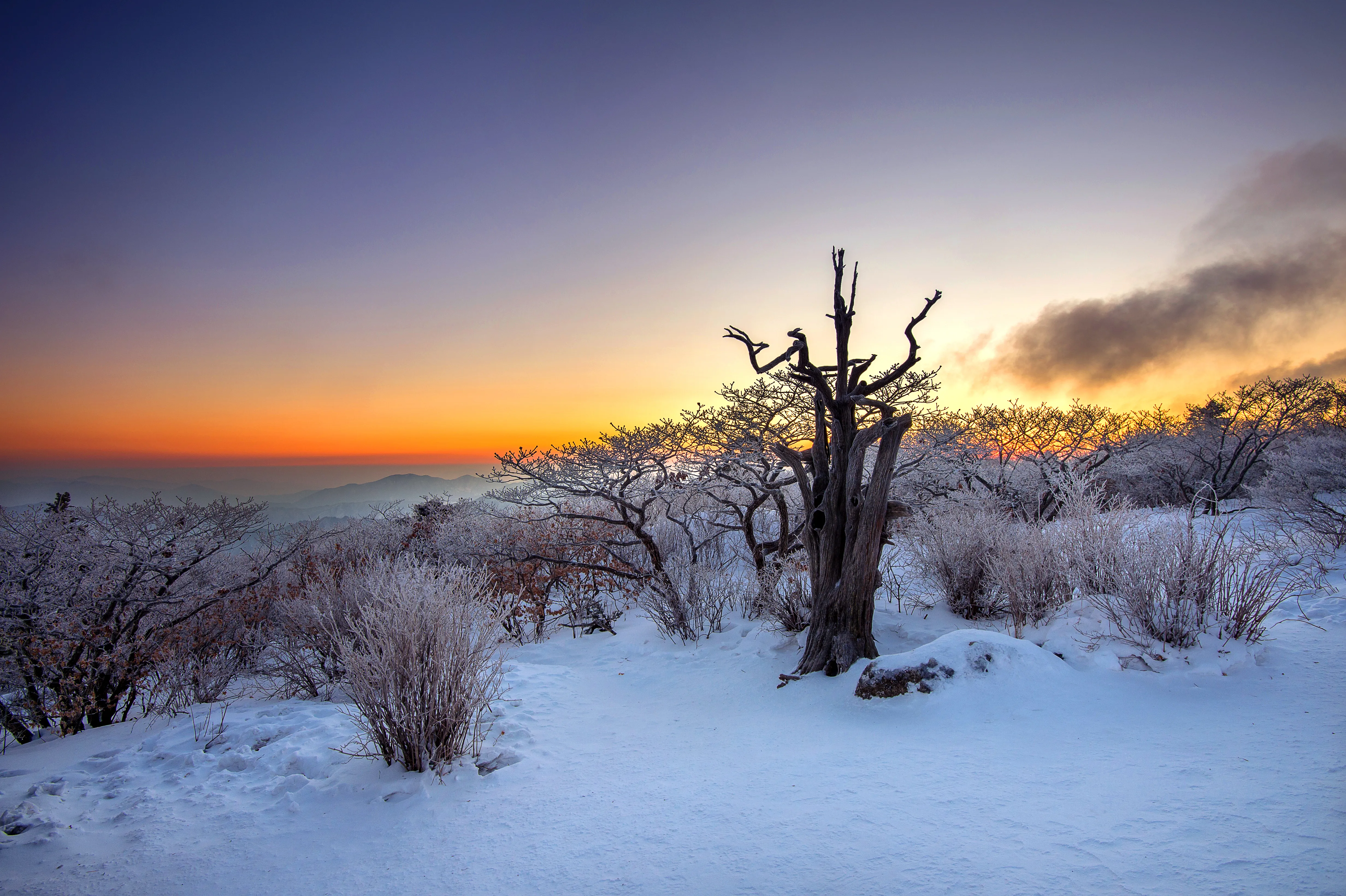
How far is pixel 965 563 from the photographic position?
7.72 metres

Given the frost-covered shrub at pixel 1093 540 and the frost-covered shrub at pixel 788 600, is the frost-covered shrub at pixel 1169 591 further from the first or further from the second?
the frost-covered shrub at pixel 788 600

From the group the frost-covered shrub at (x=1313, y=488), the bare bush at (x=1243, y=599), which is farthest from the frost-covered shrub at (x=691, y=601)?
the frost-covered shrub at (x=1313, y=488)

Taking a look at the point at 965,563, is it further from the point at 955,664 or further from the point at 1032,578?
the point at 955,664

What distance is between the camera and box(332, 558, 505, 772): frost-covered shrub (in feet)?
12.3

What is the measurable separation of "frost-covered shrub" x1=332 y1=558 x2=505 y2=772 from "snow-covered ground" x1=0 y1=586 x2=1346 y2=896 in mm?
213

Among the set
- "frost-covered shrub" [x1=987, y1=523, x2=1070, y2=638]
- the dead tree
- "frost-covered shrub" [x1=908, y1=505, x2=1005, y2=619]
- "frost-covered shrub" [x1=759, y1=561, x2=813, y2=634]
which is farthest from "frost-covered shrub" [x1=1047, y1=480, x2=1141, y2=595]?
Answer: "frost-covered shrub" [x1=759, y1=561, x2=813, y2=634]

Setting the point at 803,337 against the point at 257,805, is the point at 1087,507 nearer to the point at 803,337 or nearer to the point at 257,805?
the point at 803,337

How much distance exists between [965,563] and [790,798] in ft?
18.7

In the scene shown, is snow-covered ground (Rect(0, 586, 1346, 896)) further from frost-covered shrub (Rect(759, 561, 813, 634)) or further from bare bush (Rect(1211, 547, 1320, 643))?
frost-covered shrub (Rect(759, 561, 813, 634))

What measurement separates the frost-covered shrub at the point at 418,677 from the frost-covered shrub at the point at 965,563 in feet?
21.4

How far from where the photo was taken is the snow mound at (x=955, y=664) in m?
4.50

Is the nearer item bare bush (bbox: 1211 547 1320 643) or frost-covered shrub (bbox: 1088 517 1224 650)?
bare bush (bbox: 1211 547 1320 643)

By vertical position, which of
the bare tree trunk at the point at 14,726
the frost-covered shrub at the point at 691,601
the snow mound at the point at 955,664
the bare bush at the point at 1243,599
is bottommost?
the bare tree trunk at the point at 14,726

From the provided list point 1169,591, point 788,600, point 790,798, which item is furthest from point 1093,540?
point 790,798
